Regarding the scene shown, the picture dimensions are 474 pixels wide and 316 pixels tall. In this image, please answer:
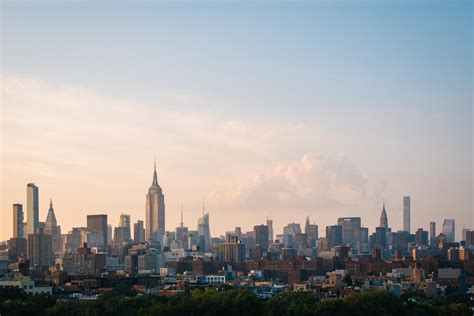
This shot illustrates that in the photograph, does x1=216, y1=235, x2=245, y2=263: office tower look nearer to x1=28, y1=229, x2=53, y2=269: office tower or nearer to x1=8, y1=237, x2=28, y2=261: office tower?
x1=28, y1=229, x2=53, y2=269: office tower

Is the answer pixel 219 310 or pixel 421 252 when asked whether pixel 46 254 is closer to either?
pixel 421 252

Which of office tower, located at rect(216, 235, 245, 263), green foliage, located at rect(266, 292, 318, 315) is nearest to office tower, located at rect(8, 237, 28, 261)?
office tower, located at rect(216, 235, 245, 263)

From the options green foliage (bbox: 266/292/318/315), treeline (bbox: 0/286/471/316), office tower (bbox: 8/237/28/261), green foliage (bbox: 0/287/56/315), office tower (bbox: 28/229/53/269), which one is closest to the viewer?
green foliage (bbox: 266/292/318/315)

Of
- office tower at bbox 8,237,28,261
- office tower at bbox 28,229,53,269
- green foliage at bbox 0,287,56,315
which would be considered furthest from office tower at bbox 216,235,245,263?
green foliage at bbox 0,287,56,315

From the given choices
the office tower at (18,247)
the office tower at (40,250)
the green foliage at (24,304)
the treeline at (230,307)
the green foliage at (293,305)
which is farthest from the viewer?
the office tower at (18,247)

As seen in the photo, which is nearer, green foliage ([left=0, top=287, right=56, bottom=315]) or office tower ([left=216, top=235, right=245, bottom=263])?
green foliage ([left=0, top=287, right=56, bottom=315])

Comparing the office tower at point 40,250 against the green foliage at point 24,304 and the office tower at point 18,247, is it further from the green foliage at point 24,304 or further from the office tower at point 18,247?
the green foliage at point 24,304

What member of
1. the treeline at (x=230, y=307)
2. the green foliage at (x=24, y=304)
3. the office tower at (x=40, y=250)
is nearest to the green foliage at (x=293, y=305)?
the treeline at (x=230, y=307)

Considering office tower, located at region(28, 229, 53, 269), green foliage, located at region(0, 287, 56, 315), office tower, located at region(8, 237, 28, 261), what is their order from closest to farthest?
green foliage, located at region(0, 287, 56, 315) < office tower, located at region(28, 229, 53, 269) < office tower, located at region(8, 237, 28, 261)

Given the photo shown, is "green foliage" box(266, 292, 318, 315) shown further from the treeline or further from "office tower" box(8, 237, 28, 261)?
"office tower" box(8, 237, 28, 261)

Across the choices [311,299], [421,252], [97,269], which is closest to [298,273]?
[97,269]
